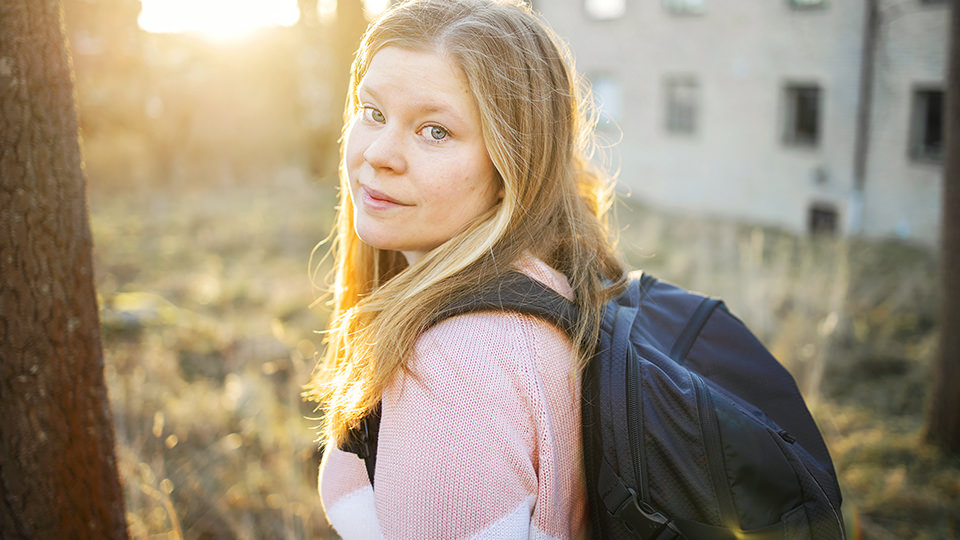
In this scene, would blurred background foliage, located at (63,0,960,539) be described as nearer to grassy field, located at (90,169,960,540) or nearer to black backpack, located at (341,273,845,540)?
grassy field, located at (90,169,960,540)

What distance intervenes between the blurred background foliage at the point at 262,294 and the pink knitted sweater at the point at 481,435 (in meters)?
1.31

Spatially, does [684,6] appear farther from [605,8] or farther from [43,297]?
[43,297]

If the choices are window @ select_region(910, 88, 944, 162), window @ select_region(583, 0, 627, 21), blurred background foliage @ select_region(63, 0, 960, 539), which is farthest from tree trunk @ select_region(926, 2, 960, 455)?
window @ select_region(583, 0, 627, 21)

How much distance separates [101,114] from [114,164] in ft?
4.43

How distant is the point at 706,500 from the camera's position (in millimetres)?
1173

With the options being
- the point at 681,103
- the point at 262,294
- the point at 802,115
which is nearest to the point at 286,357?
the point at 262,294

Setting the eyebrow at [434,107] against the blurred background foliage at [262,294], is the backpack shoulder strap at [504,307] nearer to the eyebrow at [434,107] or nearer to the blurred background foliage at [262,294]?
the eyebrow at [434,107]

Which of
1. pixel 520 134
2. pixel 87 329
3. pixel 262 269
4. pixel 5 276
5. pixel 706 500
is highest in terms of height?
pixel 520 134

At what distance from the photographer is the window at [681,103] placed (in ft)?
47.6

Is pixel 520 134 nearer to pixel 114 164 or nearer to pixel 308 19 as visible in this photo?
pixel 308 19

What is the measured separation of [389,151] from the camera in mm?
1424

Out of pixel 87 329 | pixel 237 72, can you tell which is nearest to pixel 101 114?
pixel 237 72

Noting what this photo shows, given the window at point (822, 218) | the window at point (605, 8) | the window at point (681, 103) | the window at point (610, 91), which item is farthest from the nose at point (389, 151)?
the window at point (605, 8)

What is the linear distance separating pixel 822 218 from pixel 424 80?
1283cm
